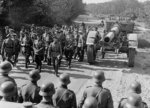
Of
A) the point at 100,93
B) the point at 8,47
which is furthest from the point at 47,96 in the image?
the point at 8,47

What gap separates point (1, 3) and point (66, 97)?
14.6m

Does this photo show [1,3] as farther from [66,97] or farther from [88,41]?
[66,97]

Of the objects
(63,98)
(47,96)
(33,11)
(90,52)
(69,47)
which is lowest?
(63,98)

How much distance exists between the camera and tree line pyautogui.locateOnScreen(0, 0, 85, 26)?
17.9m

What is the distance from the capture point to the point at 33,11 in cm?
2227

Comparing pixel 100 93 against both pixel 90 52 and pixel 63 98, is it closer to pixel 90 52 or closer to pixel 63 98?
pixel 63 98

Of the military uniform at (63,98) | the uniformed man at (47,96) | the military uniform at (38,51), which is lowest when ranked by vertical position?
the military uniform at (63,98)

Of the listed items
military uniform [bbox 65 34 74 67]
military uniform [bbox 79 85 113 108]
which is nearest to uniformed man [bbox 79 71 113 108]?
military uniform [bbox 79 85 113 108]

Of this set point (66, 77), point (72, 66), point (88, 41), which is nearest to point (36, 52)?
point (72, 66)

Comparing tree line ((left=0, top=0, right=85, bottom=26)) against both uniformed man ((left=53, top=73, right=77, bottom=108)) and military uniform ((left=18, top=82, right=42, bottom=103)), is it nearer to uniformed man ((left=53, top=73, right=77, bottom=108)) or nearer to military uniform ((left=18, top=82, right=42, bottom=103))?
military uniform ((left=18, top=82, right=42, bottom=103))

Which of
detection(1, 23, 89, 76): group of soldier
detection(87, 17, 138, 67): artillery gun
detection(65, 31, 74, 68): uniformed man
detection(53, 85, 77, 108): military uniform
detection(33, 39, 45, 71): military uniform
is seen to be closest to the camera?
detection(53, 85, 77, 108): military uniform

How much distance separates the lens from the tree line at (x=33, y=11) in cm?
1789

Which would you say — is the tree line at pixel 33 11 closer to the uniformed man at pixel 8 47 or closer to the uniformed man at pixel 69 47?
the uniformed man at pixel 8 47

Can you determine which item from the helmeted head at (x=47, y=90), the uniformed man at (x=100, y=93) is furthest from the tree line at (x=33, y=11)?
the helmeted head at (x=47, y=90)
